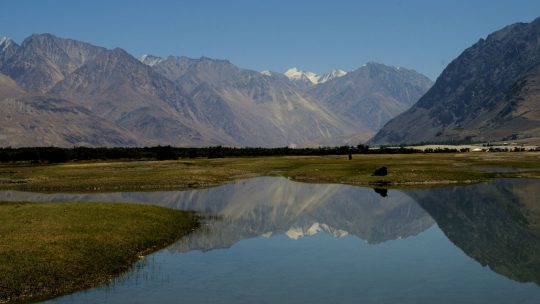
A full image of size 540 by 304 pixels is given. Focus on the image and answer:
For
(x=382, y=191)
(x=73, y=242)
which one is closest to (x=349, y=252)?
(x=73, y=242)

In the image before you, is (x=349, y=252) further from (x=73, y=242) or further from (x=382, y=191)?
(x=382, y=191)

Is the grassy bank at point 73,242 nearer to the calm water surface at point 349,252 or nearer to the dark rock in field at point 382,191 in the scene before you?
the calm water surface at point 349,252

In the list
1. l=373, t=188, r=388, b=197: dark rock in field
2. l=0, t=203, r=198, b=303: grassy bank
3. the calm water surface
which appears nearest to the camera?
l=0, t=203, r=198, b=303: grassy bank

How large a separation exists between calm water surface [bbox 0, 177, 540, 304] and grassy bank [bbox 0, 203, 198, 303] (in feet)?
5.81

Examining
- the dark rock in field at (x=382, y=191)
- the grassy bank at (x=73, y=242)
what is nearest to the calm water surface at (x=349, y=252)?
the dark rock in field at (x=382, y=191)

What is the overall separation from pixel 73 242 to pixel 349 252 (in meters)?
23.0

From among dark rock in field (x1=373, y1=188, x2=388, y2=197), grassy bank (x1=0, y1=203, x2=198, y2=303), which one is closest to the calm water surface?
dark rock in field (x1=373, y1=188, x2=388, y2=197)

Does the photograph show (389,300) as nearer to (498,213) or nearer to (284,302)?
(284,302)

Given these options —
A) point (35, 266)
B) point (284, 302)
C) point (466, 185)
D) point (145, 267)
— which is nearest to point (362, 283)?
point (284, 302)

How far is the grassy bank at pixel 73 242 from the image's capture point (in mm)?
34938

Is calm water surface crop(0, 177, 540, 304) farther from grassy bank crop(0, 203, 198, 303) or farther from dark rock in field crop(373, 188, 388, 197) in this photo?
grassy bank crop(0, 203, 198, 303)

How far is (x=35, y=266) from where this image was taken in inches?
1426

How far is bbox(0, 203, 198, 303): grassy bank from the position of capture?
3494 centimetres

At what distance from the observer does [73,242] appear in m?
42.8
